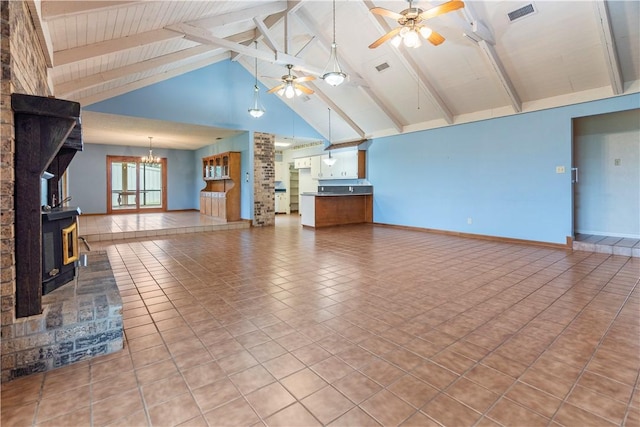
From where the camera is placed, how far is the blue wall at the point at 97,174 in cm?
1040

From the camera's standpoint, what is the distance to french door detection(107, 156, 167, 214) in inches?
439

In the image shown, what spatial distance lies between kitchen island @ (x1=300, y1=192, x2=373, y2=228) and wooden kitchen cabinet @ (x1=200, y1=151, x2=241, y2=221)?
1986 millimetres

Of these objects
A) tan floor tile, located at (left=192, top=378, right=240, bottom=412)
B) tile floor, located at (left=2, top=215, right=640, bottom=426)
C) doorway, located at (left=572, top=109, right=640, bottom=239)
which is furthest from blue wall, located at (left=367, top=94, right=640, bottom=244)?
tan floor tile, located at (left=192, top=378, right=240, bottom=412)

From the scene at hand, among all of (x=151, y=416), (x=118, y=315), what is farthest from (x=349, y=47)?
(x=151, y=416)

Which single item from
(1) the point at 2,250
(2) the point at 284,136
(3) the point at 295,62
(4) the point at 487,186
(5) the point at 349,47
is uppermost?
(5) the point at 349,47

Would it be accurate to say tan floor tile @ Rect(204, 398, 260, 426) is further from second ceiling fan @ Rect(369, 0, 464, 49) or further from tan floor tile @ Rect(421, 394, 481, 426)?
second ceiling fan @ Rect(369, 0, 464, 49)

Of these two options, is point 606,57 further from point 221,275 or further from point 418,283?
point 221,275

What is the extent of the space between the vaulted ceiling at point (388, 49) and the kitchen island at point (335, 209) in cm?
263

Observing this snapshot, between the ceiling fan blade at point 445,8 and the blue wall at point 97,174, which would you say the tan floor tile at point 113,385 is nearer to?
the ceiling fan blade at point 445,8

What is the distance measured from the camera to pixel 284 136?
9.55 meters

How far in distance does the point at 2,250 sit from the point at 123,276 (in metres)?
2.22

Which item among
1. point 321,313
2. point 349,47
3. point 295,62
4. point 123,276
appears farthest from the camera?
point 349,47

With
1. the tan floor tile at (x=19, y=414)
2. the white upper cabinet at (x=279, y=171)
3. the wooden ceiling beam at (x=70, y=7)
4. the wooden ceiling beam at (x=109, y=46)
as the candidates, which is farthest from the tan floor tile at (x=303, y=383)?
the white upper cabinet at (x=279, y=171)

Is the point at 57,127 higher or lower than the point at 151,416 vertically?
higher
